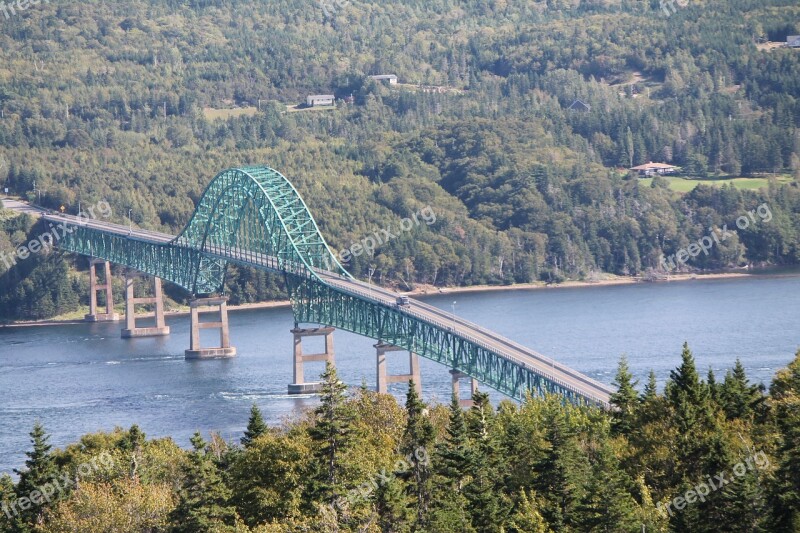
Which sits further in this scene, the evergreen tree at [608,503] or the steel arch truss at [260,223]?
the steel arch truss at [260,223]

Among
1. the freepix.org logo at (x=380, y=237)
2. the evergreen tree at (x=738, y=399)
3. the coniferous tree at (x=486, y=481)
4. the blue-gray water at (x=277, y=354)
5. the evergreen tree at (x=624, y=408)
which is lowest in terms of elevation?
the blue-gray water at (x=277, y=354)

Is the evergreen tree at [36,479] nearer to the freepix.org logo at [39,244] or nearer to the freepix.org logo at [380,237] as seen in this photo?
the freepix.org logo at [380,237]

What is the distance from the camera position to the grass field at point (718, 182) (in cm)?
17950

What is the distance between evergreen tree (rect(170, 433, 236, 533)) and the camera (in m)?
49.1

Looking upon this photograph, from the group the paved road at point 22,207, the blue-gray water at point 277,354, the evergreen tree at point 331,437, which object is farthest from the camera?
the paved road at point 22,207

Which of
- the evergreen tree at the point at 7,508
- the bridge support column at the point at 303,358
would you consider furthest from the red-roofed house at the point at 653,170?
the evergreen tree at the point at 7,508

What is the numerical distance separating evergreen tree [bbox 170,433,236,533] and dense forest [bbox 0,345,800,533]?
5 centimetres

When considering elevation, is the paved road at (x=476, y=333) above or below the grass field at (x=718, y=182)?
below

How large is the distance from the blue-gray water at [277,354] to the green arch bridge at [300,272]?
3.23 metres

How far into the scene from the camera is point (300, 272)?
116 m

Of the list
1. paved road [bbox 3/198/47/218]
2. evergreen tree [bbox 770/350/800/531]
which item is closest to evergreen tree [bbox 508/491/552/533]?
evergreen tree [bbox 770/350/800/531]

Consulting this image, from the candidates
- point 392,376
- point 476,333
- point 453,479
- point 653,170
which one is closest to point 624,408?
point 453,479

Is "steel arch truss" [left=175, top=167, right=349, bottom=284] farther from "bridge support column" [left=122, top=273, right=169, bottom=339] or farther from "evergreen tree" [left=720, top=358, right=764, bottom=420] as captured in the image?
"evergreen tree" [left=720, top=358, right=764, bottom=420]

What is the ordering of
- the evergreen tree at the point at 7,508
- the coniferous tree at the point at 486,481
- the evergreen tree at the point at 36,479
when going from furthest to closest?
the evergreen tree at the point at 36,479
the evergreen tree at the point at 7,508
the coniferous tree at the point at 486,481
